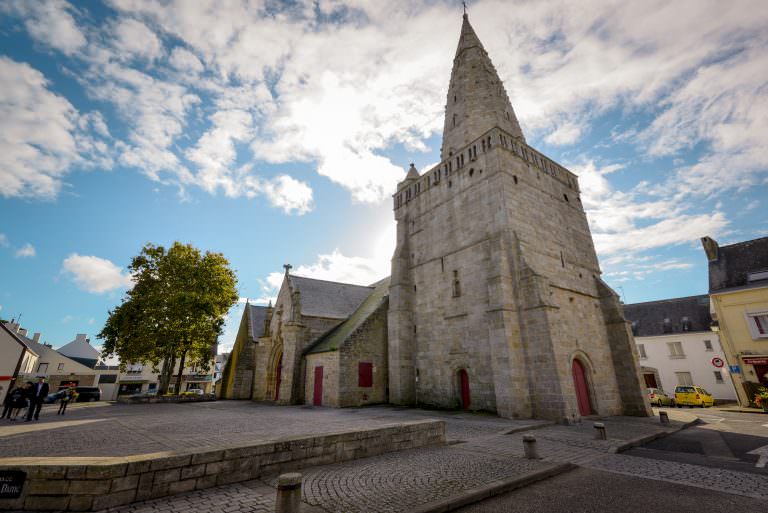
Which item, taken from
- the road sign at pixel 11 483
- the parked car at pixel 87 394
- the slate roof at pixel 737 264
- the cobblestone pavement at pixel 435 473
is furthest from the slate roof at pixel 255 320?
the slate roof at pixel 737 264

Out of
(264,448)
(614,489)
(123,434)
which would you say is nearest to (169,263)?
(123,434)

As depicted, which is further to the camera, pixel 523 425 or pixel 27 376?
pixel 27 376

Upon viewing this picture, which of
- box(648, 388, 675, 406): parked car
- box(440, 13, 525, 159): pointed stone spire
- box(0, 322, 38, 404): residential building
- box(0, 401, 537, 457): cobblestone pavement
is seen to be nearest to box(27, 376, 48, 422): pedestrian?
box(0, 401, 537, 457): cobblestone pavement

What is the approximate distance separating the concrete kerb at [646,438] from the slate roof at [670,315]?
913 inches

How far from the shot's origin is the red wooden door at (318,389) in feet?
67.1

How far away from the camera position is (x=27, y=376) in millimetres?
32844

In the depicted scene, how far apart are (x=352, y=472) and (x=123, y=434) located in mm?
8143

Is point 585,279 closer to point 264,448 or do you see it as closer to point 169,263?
point 264,448

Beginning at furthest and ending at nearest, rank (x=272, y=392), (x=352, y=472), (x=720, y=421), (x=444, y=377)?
(x=272, y=392) < (x=444, y=377) < (x=720, y=421) < (x=352, y=472)

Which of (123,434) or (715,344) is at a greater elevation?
(715,344)

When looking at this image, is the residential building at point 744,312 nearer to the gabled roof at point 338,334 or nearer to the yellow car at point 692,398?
the yellow car at point 692,398

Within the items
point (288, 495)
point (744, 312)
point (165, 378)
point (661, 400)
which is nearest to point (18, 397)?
point (165, 378)

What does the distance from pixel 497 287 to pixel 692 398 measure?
71.3 feet

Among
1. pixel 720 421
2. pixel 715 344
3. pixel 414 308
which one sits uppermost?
pixel 414 308
